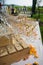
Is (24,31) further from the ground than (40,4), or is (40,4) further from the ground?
(40,4)

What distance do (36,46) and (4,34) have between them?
0.31 metres

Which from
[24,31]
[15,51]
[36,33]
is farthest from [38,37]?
[15,51]

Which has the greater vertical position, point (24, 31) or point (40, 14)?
point (40, 14)

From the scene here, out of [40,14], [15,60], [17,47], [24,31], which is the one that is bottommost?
[15,60]

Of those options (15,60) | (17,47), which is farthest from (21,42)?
(15,60)

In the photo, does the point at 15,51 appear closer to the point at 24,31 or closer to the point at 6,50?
the point at 6,50

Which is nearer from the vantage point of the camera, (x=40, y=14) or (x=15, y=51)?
(x=15, y=51)

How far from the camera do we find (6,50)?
1400mm

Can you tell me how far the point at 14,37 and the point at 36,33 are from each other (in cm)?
21

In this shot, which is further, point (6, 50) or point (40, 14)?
point (40, 14)

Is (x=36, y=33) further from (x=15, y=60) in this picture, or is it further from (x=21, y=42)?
(x=15, y=60)

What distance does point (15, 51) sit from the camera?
4.64ft

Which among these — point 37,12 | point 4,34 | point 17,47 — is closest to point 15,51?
point 17,47

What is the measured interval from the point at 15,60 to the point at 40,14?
1.59 ft
